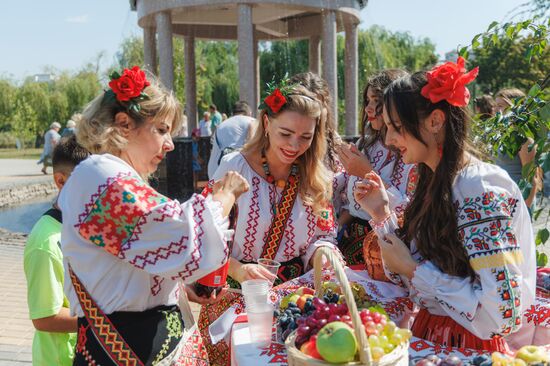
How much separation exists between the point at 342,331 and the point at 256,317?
2.02 feet

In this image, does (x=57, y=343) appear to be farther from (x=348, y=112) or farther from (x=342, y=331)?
(x=348, y=112)

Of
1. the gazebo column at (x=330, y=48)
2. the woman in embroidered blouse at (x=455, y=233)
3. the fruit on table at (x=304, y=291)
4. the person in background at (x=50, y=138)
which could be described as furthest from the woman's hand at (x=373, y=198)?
the person in background at (x=50, y=138)

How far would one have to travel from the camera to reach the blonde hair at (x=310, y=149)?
3.07 metres

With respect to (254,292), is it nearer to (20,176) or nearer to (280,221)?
(280,221)

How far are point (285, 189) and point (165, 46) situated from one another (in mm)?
10312

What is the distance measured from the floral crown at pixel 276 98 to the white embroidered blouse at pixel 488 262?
128cm

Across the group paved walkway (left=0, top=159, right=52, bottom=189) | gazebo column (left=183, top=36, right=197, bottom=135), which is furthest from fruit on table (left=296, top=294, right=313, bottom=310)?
paved walkway (left=0, top=159, right=52, bottom=189)

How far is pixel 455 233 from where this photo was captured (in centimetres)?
202

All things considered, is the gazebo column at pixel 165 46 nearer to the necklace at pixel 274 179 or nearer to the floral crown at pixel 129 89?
the necklace at pixel 274 179

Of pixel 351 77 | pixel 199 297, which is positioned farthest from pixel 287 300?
pixel 351 77

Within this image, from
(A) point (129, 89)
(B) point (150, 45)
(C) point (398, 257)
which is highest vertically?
(B) point (150, 45)

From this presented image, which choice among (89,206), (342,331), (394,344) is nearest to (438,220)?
(394,344)

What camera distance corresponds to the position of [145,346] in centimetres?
190

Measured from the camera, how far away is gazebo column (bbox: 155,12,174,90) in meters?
12.4
